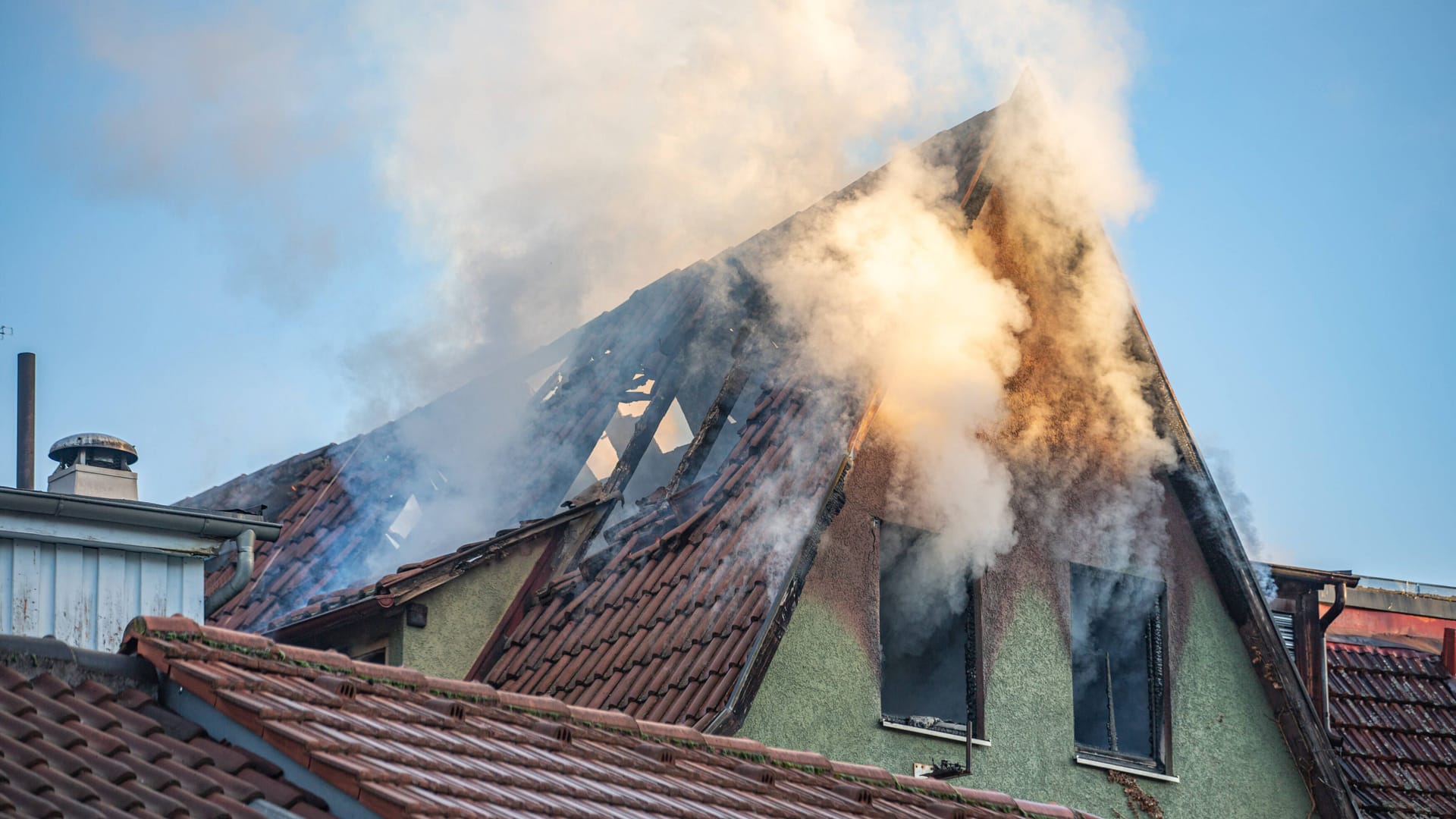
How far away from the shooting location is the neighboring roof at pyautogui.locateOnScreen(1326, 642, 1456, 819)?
12.5m

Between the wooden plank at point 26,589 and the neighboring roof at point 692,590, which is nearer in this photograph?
the wooden plank at point 26,589

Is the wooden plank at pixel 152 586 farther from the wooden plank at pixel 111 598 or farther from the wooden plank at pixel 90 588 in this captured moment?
the wooden plank at pixel 90 588

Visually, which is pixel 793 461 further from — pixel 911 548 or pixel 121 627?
pixel 121 627

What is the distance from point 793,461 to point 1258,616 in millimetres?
3951

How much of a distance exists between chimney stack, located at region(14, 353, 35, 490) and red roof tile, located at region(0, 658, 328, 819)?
981 cm

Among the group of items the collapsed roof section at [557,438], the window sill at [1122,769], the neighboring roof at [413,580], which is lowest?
the window sill at [1122,769]

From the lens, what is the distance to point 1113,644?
1189cm

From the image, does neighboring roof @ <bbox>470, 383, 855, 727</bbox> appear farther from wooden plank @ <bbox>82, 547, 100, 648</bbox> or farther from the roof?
wooden plank @ <bbox>82, 547, 100, 648</bbox>

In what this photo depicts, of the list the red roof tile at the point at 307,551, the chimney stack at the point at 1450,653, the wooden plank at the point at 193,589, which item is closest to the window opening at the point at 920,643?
the red roof tile at the point at 307,551

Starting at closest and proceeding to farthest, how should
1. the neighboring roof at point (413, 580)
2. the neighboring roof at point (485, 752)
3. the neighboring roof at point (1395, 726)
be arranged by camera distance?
the neighboring roof at point (485, 752), the neighboring roof at point (413, 580), the neighboring roof at point (1395, 726)

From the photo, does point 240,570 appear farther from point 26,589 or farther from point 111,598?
point 26,589

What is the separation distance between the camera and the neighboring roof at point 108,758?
449 centimetres

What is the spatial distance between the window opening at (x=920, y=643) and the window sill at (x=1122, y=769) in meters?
0.81

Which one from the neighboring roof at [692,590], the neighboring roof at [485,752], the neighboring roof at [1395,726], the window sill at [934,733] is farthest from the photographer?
the neighboring roof at [1395,726]
